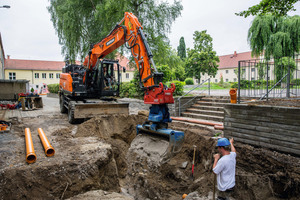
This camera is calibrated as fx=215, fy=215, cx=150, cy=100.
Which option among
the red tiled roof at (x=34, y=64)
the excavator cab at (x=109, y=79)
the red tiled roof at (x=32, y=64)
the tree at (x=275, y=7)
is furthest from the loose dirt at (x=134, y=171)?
the red tiled roof at (x=32, y=64)

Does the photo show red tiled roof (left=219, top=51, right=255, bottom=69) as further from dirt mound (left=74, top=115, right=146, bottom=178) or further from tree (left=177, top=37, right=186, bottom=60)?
dirt mound (left=74, top=115, right=146, bottom=178)

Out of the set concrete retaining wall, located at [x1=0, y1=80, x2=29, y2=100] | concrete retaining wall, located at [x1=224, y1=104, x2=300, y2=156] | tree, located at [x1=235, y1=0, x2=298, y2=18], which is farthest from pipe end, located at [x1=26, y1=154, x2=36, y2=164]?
concrete retaining wall, located at [x1=0, y1=80, x2=29, y2=100]

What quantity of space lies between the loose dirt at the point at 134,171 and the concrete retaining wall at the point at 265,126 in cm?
24

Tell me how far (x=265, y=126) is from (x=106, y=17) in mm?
13977

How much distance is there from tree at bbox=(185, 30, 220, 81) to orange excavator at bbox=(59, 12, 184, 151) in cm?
3072

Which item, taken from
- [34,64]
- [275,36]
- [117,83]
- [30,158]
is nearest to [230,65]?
[275,36]

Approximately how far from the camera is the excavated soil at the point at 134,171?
148 inches

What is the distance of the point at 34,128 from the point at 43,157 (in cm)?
336

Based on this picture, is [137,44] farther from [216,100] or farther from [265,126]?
[216,100]

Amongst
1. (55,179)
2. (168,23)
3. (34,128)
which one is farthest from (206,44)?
(55,179)

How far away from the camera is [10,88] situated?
17.4 m

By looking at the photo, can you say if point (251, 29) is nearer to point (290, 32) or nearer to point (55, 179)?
point (290, 32)

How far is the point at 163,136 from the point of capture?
513cm

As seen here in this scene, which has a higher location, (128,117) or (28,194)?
(128,117)
